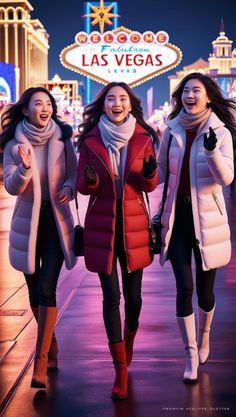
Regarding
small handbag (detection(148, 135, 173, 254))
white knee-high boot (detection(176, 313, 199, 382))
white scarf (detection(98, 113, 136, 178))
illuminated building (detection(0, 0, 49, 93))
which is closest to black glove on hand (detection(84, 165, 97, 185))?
white scarf (detection(98, 113, 136, 178))

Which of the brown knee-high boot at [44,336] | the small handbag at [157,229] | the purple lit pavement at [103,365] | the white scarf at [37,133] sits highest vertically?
the white scarf at [37,133]

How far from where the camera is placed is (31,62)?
181 meters

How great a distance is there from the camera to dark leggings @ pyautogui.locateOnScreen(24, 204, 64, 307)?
219 inches

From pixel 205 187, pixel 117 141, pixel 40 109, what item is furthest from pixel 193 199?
pixel 40 109

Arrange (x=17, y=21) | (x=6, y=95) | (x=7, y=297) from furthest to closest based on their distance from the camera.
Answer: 1. (x=17, y=21)
2. (x=6, y=95)
3. (x=7, y=297)

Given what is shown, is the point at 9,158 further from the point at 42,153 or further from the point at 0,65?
the point at 0,65

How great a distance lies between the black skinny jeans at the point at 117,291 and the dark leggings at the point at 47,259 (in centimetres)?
31

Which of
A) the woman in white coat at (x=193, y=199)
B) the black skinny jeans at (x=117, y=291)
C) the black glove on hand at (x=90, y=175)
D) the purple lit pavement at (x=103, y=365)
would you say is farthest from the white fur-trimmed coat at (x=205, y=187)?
the purple lit pavement at (x=103, y=365)

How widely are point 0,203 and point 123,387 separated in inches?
574

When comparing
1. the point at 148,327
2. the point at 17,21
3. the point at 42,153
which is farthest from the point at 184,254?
the point at 17,21

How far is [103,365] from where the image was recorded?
5996 mm

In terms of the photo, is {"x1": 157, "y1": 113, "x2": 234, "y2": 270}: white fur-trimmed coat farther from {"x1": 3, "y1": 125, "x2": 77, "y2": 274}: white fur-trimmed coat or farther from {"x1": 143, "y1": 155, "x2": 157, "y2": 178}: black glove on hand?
{"x1": 3, "y1": 125, "x2": 77, "y2": 274}: white fur-trimmed coat

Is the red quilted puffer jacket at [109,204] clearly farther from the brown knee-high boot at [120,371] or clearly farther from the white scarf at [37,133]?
the brown knee-high boot at [120,371]

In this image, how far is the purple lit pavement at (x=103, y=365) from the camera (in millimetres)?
5102
